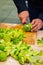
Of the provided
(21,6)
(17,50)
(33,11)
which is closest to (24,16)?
(21,6)

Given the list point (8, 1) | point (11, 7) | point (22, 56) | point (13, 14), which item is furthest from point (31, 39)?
point (8, 1)

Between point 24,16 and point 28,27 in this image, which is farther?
point 24,16

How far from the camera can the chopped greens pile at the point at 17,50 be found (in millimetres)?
1039

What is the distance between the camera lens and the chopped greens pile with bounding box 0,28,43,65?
40.9 inches

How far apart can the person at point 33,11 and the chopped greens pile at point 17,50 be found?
252 millimetres

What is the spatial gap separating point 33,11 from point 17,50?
74 centimetres

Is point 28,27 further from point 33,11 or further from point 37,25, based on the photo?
point 33,11

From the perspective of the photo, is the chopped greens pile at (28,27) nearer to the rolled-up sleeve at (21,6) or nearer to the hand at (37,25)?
the hand at (37,25)

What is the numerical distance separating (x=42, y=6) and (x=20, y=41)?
53 cm

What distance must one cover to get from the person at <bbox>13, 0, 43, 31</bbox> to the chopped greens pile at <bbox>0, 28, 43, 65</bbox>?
252mm

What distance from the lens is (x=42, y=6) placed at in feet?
5.43

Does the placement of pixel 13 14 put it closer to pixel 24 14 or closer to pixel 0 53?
pixel 24 14

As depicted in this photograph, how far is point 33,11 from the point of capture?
68.7 inches

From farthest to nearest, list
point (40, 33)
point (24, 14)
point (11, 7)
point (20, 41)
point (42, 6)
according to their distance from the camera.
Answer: point (11, 7) → point (42, 6) → point (24, 14) → point (40, 33) → point (20, 41)
